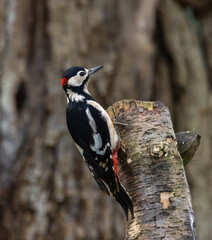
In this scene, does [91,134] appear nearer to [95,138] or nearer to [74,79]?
[95,138]

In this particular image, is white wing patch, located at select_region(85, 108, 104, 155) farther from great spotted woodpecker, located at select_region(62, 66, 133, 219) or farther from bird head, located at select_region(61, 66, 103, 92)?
bird head, located at select_region(61, 66, 103, 92)

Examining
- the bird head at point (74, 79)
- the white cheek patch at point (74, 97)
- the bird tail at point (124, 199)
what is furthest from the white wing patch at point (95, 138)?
the bird tail at point (124, 199)

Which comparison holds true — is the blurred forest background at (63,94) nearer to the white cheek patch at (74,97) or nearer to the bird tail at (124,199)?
the white cheek patch at (74,97)

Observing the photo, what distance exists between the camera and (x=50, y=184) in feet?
19.6

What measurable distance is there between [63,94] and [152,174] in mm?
3208

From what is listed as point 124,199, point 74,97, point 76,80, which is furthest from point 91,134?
point 124,199

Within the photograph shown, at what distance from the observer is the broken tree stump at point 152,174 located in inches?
115

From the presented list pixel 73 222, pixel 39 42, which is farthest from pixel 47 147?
pixel 39 42

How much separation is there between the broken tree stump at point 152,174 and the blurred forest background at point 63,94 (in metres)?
2.65

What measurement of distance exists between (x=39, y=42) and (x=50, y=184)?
1.73m

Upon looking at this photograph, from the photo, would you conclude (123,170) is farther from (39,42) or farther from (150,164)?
(39,42)

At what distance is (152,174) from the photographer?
3111 mm

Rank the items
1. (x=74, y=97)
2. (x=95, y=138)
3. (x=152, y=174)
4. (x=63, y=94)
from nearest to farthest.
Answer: (x=152, y=174) < (x=95, y=138) < (x=74, y=97) < (x=63, y=94)

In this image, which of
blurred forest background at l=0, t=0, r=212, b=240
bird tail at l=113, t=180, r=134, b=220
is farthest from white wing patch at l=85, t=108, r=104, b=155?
blurred forest background at l=0, t=0, r=212, b=240
